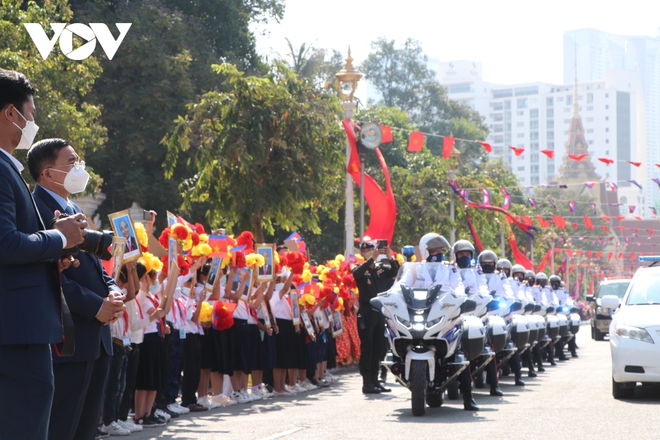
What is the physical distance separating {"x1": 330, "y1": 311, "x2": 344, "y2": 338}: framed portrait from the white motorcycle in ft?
16.5

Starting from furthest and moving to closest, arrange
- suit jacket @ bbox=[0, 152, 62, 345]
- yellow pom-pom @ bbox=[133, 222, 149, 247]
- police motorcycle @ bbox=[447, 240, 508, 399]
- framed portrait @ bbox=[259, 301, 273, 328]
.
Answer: framed portrait @ bbox=[259, 301, 273, 328] < police motorcycle @ bbox=[447, 240, 508, 399] < yellow pom-pom @ bbox=[133, 222, 149, 247] < suit jacket @ bbox=[0, 152, 62, 345]

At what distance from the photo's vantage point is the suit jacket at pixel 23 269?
4.23 meters

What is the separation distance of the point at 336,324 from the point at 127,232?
7.84 meters

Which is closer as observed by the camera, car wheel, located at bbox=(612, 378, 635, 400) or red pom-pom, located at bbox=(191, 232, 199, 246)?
red pom-pom, located at bbox=(191, 232, 199, 246)

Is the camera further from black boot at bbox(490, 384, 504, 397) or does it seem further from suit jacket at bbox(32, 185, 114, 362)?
black boot at bbox(490, 384, 504, 397)

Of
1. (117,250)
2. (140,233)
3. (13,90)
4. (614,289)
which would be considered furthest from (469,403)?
(614,289)

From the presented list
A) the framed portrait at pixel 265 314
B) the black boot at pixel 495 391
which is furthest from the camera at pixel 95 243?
the black boot at pixel 495 391

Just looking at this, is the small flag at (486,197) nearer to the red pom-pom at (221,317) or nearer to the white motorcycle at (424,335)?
the red pom-pom at (221,317)

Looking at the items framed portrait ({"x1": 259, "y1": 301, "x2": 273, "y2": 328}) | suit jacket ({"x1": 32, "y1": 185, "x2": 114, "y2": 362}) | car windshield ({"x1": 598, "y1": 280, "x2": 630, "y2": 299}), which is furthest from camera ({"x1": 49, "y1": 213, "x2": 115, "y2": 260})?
car windshield ({"x1": 598, "y1": 280, "x2": 630, "y2": 299})

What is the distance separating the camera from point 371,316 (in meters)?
14.1

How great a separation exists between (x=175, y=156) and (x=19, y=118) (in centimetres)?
1595

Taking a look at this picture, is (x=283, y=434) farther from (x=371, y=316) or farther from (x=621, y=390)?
(x=621, y=390)

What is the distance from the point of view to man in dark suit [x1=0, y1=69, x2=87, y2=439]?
4.28 metres

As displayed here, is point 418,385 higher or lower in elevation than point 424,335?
lower
